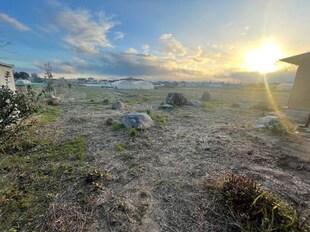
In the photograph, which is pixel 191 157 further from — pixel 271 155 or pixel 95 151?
pixel 95 151

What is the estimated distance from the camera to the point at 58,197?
8.87 feet

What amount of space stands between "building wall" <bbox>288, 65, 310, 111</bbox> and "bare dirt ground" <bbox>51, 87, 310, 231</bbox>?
4.43 meters

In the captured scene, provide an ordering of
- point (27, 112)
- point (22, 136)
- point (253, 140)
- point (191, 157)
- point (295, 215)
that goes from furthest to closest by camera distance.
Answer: point (253, 140) < point (22, 136) < point (27, 112) < point (191, 157) < point (295, 215)

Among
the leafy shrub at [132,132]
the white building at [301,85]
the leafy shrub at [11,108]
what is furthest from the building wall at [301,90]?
the leafy shrub at [11,108]

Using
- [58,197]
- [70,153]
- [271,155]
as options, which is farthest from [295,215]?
[70,153]

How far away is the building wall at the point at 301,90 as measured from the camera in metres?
8.95

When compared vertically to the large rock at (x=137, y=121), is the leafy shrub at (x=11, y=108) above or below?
above

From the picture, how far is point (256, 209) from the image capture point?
7.27ft

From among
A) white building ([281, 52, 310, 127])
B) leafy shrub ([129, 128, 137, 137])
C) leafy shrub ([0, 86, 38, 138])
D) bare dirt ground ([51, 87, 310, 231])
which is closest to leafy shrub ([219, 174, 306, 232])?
bare dirt ground ([51, 87, 310, 231])

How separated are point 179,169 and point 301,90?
907cm

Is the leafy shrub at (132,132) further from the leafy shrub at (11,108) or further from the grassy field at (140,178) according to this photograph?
the leafy shrub at (11,108)

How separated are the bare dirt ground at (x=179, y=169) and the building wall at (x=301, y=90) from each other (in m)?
4.43

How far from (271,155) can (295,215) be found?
262 cm

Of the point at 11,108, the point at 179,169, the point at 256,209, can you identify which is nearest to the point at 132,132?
the point at 179,169
